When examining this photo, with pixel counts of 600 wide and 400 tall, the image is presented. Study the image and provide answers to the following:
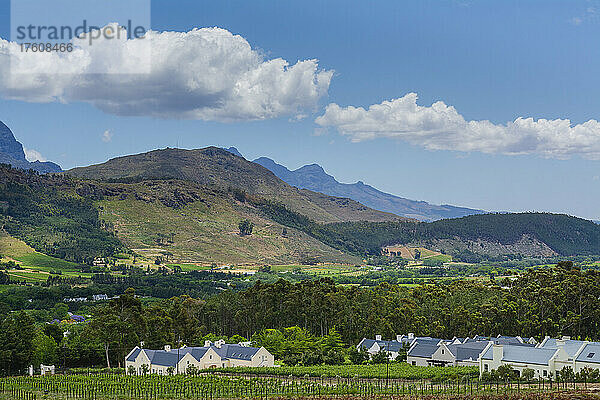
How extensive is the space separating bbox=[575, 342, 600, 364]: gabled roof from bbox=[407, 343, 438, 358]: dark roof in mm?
13655

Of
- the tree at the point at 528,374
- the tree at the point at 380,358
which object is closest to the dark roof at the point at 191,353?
the tree at the point at 380,358

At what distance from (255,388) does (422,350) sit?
20.7 meters

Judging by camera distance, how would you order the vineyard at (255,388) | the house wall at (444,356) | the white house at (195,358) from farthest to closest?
the white house at (195,358), the house wall at (444,356), the vineyard at (255,388)

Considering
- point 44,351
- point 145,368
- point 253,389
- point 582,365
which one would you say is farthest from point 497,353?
point 44,351

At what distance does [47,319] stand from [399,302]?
54.3m

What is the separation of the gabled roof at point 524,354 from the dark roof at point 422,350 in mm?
9051

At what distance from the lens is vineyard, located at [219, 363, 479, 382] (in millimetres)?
55719

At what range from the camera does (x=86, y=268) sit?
563 ft

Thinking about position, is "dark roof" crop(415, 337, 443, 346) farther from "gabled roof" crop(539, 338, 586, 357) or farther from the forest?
"gabled roof" crop(539, 338, 586, 357)

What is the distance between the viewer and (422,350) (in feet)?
214

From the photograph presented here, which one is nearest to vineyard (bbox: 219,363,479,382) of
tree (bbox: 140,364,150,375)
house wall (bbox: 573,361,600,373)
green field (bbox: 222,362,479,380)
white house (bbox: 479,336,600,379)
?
green field (bbox: 222,362,479,380)

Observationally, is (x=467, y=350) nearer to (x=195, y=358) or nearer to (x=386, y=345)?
(x=386, y=345)

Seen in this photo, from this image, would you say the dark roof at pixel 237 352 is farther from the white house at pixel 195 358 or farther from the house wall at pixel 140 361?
the house wall at pixel 140 361

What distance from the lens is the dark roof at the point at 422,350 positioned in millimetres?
64375
